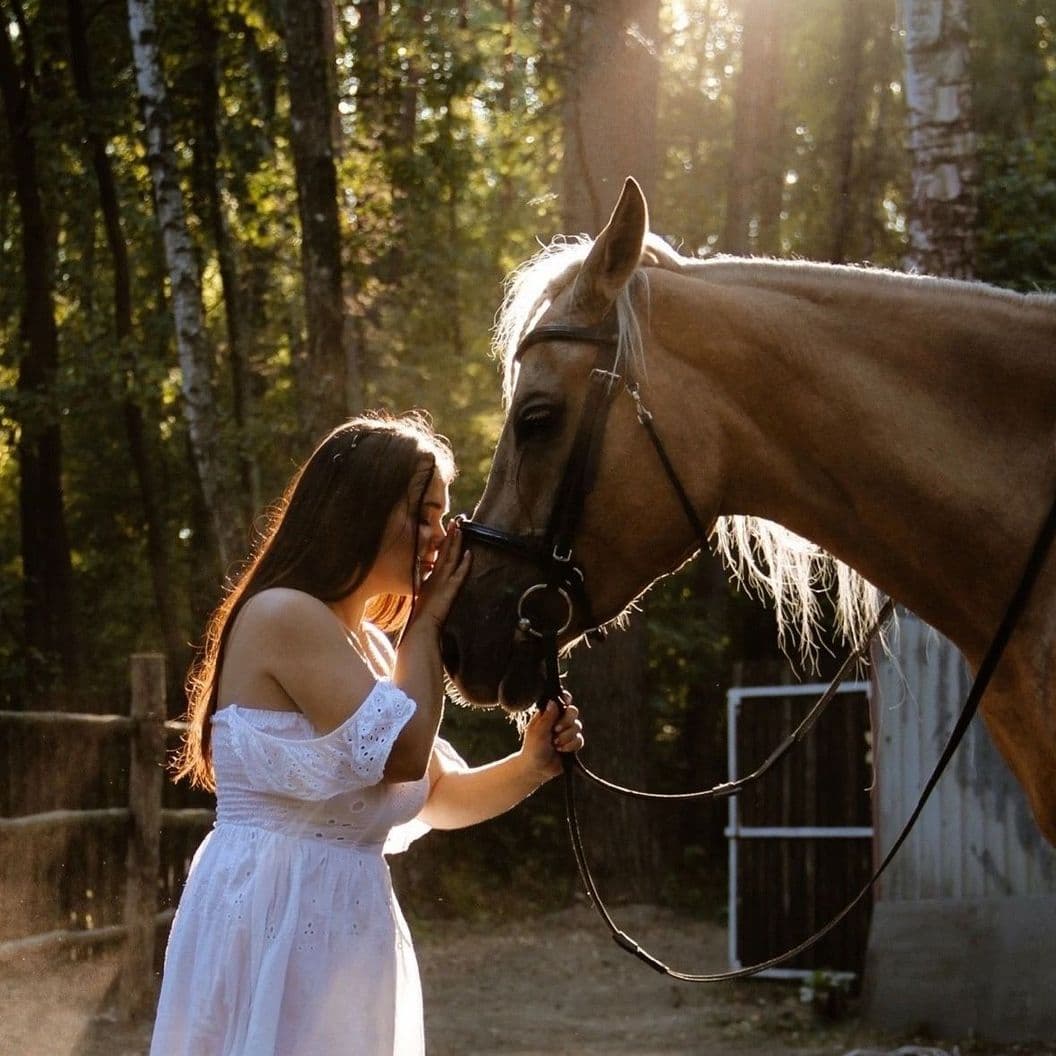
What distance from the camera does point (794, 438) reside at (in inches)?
114

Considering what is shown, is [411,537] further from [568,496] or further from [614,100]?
[614,100]

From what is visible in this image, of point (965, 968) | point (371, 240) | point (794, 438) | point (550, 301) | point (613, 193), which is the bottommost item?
point (965, 968)

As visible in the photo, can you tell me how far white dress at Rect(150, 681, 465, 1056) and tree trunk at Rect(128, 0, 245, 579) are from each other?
886 cm

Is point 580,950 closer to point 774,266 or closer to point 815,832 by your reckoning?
point 815,832

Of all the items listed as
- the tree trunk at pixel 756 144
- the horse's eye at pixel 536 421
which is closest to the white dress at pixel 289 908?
the horse's eye at pixel 536 421

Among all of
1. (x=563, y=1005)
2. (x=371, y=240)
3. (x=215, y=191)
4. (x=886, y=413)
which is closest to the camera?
(x=886, y=413)

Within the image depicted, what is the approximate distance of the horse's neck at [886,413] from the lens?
2742 millimetres

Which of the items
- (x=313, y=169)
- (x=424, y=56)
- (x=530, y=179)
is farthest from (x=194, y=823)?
(x=530, y=179)

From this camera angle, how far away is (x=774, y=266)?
9.90 feet

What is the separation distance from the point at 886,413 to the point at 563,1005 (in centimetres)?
644

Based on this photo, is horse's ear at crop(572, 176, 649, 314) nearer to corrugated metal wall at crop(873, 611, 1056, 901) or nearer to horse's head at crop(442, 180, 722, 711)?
horse's head at crop(442, 180, 722, 711)

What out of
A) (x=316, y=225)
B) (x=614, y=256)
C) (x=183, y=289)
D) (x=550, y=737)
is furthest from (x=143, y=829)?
(x=183, y=289)

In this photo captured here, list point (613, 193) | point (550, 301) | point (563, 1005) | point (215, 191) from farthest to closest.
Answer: point (215, 191)
point (613, 193)
point (563, 1005)
point (550, 301)

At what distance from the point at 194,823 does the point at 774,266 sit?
622cm
